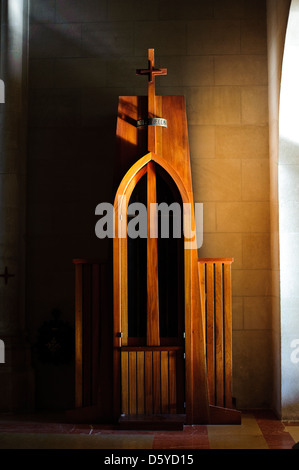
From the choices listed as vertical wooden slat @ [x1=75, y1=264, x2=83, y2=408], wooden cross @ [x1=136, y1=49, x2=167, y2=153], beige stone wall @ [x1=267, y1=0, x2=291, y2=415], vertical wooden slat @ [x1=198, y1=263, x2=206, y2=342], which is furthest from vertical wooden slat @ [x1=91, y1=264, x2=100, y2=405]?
beige stone wall @ [x1=267, y1=0, x2=291, y2=415]

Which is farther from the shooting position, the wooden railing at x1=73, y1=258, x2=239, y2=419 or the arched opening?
the wooden railing at x1=73, y1=258, x2=239, y2=419

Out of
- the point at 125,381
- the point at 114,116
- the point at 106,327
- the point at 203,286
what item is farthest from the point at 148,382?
the point at 114,116

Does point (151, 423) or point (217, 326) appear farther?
point (217, 326)

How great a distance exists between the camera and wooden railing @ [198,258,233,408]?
4.73 metres

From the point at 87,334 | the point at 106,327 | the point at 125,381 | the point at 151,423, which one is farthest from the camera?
the point at 87,334

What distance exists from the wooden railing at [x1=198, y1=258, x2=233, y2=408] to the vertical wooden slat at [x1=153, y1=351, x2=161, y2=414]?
44cm

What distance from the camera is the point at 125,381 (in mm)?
4562

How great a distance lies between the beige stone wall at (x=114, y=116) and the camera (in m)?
5.35

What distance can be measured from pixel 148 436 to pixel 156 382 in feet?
1.45

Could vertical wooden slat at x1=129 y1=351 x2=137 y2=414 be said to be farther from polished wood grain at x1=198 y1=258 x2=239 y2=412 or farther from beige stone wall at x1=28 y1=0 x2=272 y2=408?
beige stone wall at x1=28 y1=0 x2=272 y2=408

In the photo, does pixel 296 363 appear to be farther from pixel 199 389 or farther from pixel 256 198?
pixel 256 198

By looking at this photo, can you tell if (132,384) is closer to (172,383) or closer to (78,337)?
(172,383)
